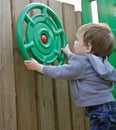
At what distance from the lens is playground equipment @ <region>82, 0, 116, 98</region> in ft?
7.49

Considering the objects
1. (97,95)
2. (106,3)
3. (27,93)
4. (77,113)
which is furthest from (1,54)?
(106,3)

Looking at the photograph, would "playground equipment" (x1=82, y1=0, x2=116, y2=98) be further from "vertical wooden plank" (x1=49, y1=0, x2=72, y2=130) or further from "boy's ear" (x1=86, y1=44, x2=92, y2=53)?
"boy's ear" (x1=86, y1=44, x2=92, y2=53)

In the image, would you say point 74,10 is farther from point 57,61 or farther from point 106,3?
point 57,61

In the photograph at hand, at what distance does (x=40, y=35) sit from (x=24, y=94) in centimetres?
36

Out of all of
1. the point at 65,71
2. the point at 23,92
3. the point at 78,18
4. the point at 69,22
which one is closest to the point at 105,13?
the point at 78,18

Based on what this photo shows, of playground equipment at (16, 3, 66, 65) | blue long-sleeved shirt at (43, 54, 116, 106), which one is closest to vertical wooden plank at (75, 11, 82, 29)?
playground equipment at (16, 3, 66, 65)

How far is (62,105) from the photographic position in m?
1.95

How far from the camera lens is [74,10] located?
2242mm

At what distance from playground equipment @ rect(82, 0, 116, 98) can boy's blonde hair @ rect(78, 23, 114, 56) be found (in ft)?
1.59

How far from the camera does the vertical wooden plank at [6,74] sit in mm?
1567

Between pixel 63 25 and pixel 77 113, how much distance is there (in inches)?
25.2

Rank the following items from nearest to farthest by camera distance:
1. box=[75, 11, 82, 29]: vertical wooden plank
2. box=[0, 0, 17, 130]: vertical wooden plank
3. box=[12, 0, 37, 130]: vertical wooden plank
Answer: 1. box=[0, 0, 17, 130]: vertical wooden plank
2. box=[12, 0, 37, 130]: vertical wooden plank
3. box=[75, 11, 82, 29]: vertical wooden plank

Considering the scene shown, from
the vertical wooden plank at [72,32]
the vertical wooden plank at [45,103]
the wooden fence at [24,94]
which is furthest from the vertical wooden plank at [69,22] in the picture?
the vertical wooden plank at [45,103]

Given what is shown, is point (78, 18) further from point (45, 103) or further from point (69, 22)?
point (45, 103)
